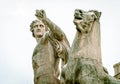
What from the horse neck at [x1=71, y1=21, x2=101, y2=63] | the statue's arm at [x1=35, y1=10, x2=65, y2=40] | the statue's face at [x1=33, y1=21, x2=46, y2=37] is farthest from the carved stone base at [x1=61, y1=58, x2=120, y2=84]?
the statue's face at [x1=33, y1=21, x2=46, y2=37]

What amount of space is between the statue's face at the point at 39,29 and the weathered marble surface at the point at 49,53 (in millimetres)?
400

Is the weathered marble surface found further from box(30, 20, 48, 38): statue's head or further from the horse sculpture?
the horse sculpture

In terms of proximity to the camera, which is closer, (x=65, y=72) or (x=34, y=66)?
(x=65, y=72)

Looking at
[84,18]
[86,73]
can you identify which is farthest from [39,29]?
[86,73]

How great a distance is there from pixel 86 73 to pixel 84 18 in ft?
4.08

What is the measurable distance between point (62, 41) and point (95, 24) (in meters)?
1.81

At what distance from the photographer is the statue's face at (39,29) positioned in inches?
693

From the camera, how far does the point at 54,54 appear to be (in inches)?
666

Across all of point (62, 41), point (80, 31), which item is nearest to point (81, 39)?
point (80, 31)

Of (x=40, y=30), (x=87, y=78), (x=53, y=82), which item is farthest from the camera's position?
(x=40, y=30)

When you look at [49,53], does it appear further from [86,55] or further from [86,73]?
[86,73]

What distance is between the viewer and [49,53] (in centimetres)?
1686

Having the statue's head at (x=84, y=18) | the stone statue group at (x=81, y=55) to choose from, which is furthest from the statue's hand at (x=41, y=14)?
the statue's head at (x=84, y=18)

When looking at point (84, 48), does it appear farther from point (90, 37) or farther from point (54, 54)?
point (54, 54)
